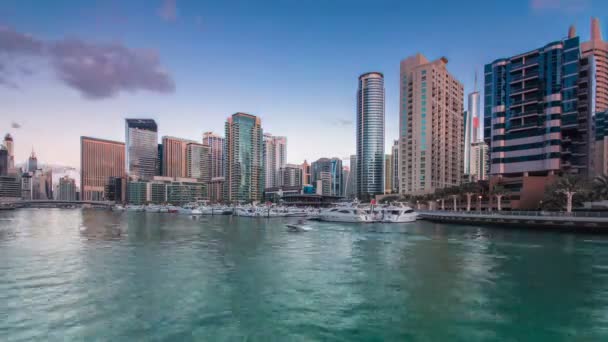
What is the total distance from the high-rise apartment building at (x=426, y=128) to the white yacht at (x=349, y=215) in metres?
78.0

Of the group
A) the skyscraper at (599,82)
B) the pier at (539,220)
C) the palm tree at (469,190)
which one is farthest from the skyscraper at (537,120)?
the skyscraper at (599,82)

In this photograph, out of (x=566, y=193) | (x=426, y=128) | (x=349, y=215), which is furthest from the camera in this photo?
(x=426, y=128)

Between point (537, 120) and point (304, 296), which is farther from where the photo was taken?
point (537, 120)

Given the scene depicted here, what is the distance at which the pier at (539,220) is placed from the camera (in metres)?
61.2

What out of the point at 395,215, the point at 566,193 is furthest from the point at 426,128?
the point at 566,193

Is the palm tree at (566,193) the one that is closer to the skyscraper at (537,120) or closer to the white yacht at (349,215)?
the skyscraper at (537,120)

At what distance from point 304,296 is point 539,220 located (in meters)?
70.4

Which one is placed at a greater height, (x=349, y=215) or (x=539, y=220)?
(x=539, y=220)

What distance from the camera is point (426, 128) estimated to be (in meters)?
165

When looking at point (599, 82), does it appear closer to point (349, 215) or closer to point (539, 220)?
point (539, 220)

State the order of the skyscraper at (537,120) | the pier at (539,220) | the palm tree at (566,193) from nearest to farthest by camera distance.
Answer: the pier at (539,220)
the palm tree at (566,193)
the skyscraper at (537,120)

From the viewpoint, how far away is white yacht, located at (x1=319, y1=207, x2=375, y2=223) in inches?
3666

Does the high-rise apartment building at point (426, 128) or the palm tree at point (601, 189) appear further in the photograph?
the high-rise apartment building at point (426, 128)

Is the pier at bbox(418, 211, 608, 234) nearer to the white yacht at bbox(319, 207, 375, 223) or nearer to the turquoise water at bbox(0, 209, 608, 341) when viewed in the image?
the white yacht at bbox(319, 207, 375, 223)
